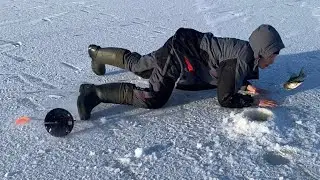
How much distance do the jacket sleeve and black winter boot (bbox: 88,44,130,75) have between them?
85 centimetres

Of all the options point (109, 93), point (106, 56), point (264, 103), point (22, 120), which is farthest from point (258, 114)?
point (22, 120)

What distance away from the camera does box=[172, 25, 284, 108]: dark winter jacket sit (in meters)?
2.92

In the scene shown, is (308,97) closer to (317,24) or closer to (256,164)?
(256,164)

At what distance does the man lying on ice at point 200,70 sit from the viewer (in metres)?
2.96

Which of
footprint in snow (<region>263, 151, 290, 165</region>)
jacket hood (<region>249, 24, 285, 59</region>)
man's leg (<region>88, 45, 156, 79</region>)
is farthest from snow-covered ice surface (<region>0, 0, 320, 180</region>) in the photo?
jacket hood (<region>249, 24, 285, 59</region>)

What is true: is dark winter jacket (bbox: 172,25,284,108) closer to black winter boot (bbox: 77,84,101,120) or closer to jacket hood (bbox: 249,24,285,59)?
jacket hood (bbox: 249,24,285,59)

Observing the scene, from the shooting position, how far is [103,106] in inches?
124

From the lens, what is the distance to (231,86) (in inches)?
117

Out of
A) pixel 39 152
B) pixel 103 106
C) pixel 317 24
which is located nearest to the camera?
pixel 39 152

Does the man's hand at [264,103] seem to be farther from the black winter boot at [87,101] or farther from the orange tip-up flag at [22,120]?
the orange tip-up flag at [22,120]

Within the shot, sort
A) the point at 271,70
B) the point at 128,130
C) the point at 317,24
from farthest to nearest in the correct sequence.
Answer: the point at 317,24
the point at 271,70
the point at 128,130

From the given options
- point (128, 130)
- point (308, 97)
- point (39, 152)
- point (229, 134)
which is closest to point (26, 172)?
point (39, 152)

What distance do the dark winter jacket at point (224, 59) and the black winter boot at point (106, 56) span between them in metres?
0.55

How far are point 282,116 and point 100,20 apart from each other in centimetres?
288
